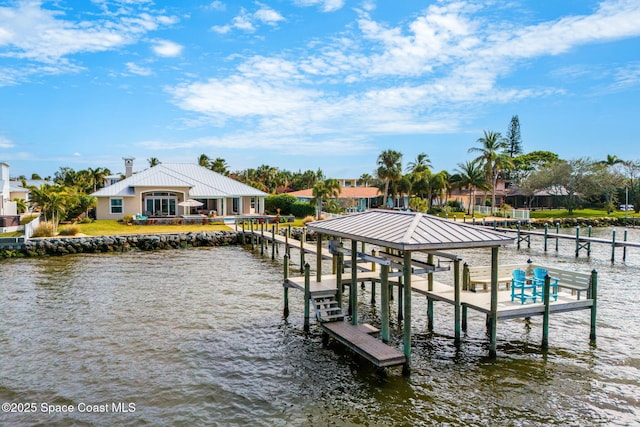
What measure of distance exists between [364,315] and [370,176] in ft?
261

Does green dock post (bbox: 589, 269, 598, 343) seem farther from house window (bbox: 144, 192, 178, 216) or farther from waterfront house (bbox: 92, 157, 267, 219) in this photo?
house window (bbox: 144, 192, 178, 216)

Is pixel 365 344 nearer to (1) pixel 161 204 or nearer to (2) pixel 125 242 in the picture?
(2) pixel 125 242

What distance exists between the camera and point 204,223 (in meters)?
44.9

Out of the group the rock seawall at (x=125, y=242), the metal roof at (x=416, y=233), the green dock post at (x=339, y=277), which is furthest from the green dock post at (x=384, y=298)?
the rock seawall at (x=125, y=242)

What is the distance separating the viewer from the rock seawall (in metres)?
32.2

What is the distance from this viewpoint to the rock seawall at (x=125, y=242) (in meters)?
32.2

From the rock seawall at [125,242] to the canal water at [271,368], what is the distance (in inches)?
495

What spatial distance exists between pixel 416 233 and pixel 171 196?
135ft

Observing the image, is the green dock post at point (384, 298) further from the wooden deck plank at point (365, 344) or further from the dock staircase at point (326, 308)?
the dock staircase at point (326, 308)

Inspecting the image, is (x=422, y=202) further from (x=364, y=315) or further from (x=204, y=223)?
(x=364, y=315)

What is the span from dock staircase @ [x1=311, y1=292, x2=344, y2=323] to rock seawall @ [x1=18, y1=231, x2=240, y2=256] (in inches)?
935

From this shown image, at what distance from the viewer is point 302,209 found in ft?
174

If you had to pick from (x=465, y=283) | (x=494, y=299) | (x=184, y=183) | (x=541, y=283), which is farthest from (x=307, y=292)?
(x=184, y=183)

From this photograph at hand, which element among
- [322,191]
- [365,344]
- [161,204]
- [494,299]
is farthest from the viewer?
[322,191]
